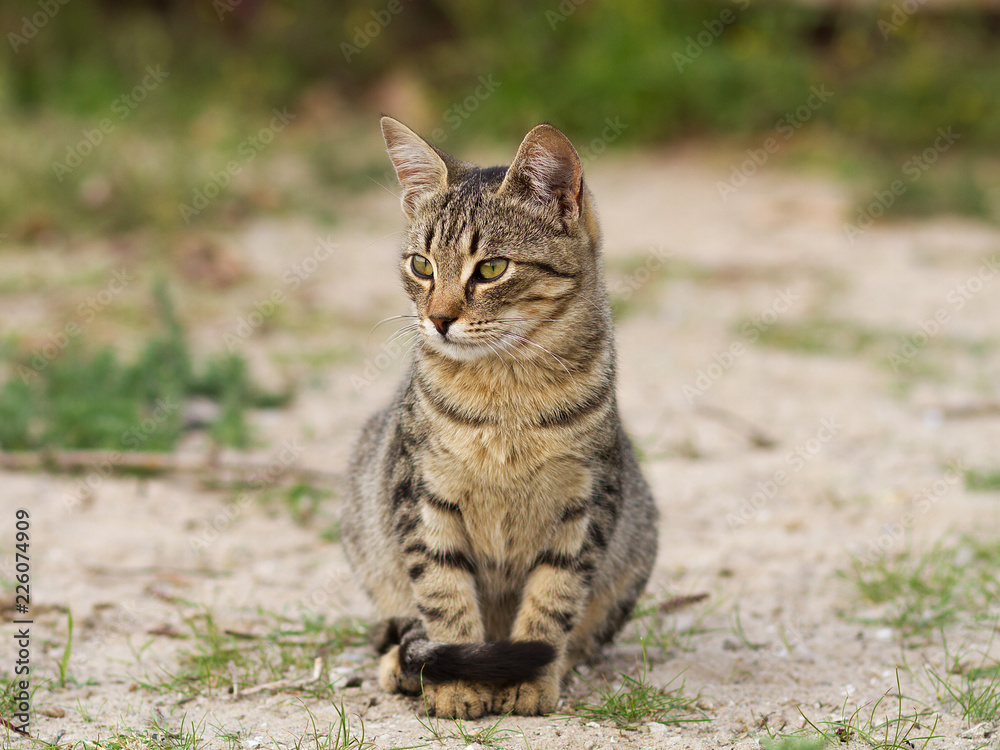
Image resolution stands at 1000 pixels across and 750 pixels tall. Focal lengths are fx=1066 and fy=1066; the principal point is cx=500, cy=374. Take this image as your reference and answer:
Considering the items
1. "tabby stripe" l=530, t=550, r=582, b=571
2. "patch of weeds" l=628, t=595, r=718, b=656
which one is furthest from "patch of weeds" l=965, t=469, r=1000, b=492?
"tabby stripe" l=530, t=550, r=582, b=571

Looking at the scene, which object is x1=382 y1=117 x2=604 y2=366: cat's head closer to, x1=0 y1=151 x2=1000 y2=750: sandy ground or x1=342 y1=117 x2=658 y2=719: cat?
x1=342 y1=117 x2=658 y2=719: cat

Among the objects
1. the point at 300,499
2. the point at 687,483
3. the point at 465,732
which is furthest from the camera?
the point at 687,483

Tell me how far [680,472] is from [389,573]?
2.37m

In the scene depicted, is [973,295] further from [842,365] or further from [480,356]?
[480,356]

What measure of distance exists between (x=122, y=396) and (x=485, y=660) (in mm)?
3564

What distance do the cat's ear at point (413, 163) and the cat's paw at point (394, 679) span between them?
1.43 metres

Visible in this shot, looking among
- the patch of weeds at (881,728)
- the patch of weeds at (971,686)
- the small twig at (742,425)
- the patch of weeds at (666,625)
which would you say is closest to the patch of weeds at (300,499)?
the patch of weeds at (666,625)

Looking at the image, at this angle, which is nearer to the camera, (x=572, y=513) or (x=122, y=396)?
(x=572, y=513)

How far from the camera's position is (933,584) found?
164 inches

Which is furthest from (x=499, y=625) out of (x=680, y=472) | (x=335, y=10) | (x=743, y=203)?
(x=335, y=10)

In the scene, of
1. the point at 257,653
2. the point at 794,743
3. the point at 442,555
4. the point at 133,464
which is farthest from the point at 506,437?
the point at 133,464

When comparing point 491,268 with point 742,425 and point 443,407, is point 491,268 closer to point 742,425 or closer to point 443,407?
point 443,407

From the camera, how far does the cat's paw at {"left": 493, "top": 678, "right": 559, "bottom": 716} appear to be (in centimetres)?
314

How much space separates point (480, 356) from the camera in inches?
124
